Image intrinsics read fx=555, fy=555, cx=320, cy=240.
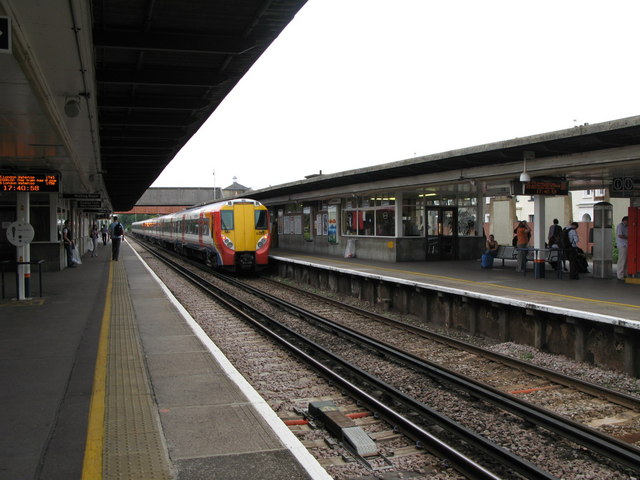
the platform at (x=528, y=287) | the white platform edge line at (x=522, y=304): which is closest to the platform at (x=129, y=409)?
the white platform edge line at (x=522, y=304)

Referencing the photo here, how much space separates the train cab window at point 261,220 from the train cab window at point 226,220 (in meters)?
1.04

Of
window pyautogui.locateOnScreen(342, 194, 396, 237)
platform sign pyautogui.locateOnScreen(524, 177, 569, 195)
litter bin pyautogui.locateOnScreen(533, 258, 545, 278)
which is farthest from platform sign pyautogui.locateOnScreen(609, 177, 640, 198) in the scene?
window pyautogui.locateOnScreen(342, 194, 396, 237)

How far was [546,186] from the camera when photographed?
532 inches

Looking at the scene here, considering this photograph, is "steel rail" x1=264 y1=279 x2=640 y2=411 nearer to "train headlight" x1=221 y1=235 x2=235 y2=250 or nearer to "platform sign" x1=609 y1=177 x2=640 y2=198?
Answer: "platform sign" x1=609 y1=177 x2=640 y2=198

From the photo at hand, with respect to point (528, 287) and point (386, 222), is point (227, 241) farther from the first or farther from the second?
point (528, 287)

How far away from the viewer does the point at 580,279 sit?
44.1ft

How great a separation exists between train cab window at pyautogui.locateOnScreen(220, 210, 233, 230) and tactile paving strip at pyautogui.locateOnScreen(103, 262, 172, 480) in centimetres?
1252

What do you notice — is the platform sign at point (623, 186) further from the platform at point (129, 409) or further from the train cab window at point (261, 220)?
the train cab window at point (261, 220)

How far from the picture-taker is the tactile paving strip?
3811mm

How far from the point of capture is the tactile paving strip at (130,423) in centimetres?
381

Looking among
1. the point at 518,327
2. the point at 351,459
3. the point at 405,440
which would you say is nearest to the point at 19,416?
the point at 351,459

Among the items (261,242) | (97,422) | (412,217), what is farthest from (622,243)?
(261,242)

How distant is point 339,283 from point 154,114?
7892 mm

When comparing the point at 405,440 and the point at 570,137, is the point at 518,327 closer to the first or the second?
the point at 570,137
